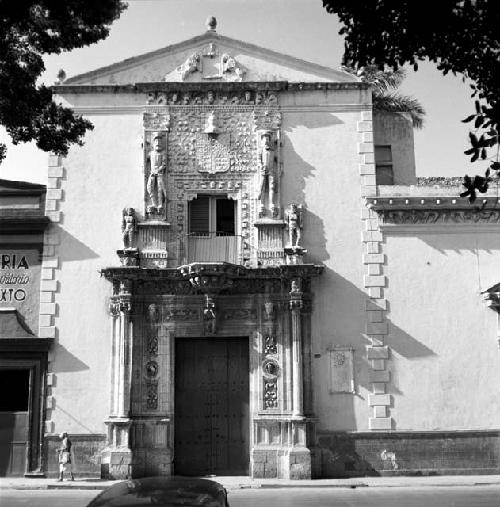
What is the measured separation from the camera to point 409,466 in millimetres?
19625

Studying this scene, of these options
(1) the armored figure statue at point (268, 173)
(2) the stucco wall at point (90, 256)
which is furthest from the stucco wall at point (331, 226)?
(2) the stucco wall at point (90, 256)

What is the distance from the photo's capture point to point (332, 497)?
1645 cm

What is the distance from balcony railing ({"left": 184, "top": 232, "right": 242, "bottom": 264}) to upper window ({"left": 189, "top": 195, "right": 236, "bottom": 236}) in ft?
0.73

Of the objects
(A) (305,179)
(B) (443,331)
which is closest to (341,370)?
(B) (443,331)

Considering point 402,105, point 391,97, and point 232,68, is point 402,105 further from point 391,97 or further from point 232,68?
point 232,68

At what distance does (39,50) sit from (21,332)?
33.0ft

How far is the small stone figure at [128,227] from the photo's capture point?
20520 mm

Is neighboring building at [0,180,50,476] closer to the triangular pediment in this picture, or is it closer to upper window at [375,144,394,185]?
the triangular pediment

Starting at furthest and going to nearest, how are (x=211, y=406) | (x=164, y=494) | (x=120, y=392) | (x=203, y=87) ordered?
1. (x=203, y=87)
2. (x=211, y=406)
3. (x=120, y=392)
4. (x=164, y=494)

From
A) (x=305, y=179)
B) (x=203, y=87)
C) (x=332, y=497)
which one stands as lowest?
(x=332, y=497)

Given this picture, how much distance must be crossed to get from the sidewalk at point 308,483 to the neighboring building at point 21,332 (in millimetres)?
911

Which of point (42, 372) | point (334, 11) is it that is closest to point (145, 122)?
point (42, 372)

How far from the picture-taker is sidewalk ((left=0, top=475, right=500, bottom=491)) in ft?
59.8

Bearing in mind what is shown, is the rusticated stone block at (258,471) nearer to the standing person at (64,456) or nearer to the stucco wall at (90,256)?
the stucco wall at (90,256)
